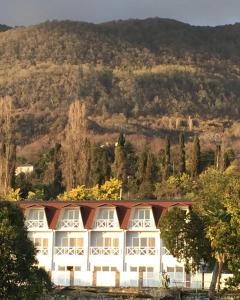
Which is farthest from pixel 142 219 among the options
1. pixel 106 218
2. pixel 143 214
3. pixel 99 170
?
pixel 99 170

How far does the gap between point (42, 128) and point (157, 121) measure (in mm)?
26517

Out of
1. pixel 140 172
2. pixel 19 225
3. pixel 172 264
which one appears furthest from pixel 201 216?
pixel 140 172

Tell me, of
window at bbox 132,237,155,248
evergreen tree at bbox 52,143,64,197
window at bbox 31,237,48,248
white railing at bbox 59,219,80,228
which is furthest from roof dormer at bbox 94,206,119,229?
evergreen tree at bbox 52,143,64,197

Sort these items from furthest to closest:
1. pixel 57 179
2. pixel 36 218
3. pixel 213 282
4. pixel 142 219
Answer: pixel 57 179
pixel 36 218
pixel 142 219
pixel 213 282

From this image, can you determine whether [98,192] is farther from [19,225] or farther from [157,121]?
[157,121]

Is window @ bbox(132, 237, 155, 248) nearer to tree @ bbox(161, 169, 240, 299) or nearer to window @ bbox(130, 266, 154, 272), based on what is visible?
window @ bbox(130, 266, 154, 272)

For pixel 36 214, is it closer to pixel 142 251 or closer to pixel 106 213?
pixel 106 213

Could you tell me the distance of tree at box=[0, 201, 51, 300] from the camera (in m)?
33.8

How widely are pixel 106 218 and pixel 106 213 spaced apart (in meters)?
0.41

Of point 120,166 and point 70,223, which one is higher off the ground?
point 120,166

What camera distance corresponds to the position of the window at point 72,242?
211 feet

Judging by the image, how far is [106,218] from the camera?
6366 cm

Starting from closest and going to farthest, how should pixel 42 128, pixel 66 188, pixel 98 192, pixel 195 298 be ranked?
pixel 195 298, pixel 98 192, pixel 66 188, pixel 42 128

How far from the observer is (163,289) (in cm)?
5200
